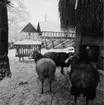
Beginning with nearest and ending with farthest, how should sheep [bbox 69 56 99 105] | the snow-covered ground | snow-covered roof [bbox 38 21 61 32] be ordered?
sheep [bbox 69 56 99 105]
the snow-covered ground
snow-covered roof [bbox 38 21 61 32]

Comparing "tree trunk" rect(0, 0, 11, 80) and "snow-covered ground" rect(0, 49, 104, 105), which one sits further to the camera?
"tree trunk" rect(0, 0, 11, 80)

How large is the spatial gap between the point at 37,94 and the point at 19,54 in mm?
6801

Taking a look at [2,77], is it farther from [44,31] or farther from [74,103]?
[44,31]

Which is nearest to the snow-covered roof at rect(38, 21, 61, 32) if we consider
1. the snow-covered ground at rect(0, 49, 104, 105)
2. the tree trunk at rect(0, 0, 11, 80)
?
the tree trunk at rect(0, 0, 11, 80)

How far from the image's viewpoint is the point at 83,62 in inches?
167

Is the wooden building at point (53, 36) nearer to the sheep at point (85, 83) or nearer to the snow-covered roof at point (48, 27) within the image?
the snow-covered roof at point (48, 27)

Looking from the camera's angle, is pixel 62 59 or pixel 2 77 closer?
pixel 2 77

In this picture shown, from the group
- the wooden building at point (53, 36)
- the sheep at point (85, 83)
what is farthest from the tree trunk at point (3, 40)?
the wooden building at point (53, 36)

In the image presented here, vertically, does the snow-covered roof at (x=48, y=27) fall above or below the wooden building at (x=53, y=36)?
above

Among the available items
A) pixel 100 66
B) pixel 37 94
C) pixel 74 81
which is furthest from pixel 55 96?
pixel 100 66

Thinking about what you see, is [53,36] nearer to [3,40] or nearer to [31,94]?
[3,40]

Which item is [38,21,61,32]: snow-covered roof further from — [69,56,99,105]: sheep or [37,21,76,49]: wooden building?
[69,56,99,105]: sheep

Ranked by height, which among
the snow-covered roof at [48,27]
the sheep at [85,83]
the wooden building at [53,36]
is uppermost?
the snow-covered roof at [48,27]

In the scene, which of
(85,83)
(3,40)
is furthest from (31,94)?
(3,40)
